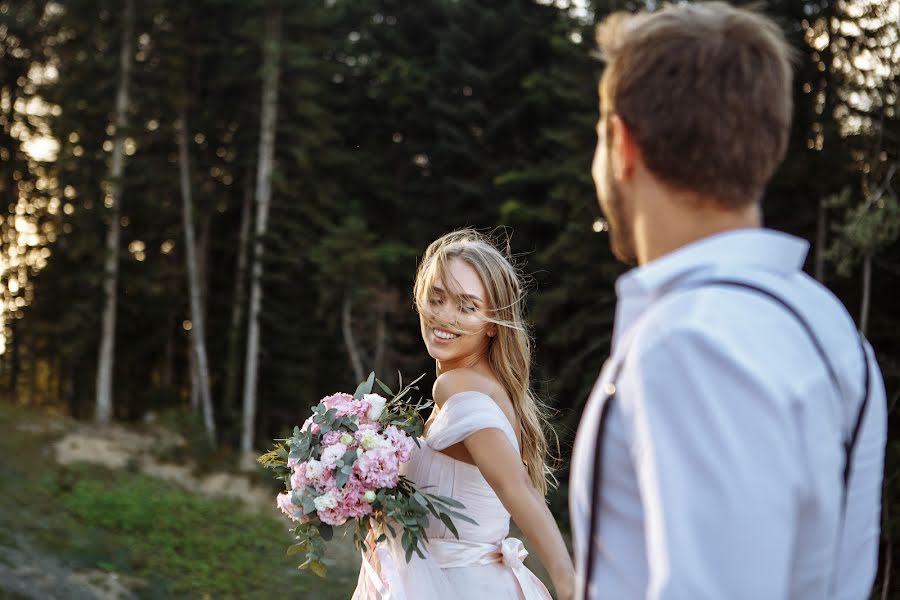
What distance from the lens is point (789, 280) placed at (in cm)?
143

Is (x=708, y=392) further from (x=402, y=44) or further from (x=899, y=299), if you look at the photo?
(x=402, y=44)

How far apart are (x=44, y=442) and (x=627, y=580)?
810 inches

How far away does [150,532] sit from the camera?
46.8 feet

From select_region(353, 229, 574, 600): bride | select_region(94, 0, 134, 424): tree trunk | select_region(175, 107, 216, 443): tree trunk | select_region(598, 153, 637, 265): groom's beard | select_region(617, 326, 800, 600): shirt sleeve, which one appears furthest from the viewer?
select_region(175, 107, 216, 443): tree trunk

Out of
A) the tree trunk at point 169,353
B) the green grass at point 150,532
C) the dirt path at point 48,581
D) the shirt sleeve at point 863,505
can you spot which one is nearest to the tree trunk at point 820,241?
the green grass at point 150,532

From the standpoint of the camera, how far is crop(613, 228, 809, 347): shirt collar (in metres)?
1.37

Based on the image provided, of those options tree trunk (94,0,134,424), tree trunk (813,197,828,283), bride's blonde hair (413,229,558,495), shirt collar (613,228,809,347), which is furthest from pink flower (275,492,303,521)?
tree trunk (94,0,134,424)

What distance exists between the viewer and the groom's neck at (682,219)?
1453 mm

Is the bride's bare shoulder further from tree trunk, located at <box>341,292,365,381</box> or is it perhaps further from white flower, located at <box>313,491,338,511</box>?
tree trunk, located at <box>341,292,365,381</box>

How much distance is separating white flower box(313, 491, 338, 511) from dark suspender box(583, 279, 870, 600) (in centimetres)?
202

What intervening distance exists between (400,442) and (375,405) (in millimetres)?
226

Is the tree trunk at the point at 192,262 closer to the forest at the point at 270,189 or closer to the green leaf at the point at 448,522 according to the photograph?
the forest at the point at 270,189

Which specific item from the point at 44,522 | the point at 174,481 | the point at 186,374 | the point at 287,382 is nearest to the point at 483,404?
the point at 44,522

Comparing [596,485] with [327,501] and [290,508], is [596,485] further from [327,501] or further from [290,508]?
[290,508]
